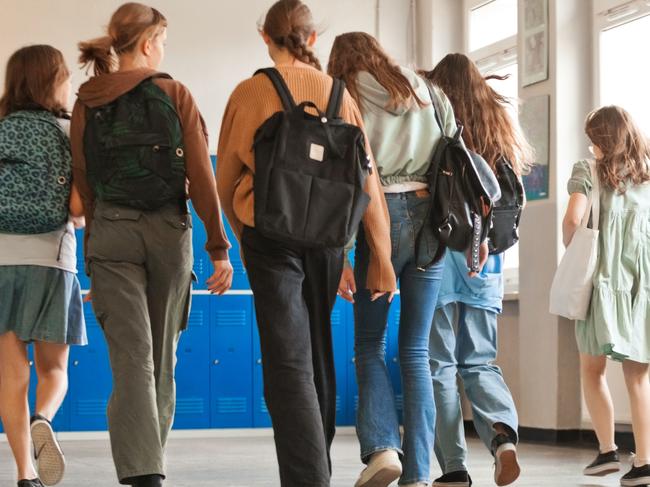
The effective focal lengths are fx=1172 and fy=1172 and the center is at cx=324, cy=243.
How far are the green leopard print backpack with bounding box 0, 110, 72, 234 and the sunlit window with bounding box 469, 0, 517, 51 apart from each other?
4409 mm

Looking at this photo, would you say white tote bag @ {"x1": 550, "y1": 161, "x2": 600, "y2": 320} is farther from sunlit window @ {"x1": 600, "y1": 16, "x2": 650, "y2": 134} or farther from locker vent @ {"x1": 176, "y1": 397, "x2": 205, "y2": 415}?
locker vent @ {"x1": 176, "y1": 397, "x2": 205, "y2": 415}

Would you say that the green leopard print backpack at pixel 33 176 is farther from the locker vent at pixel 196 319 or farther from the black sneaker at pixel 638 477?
the locker vent at pixel 196 319

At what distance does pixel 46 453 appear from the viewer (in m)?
3.35

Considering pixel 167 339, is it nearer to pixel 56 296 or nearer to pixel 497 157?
pixel 56 296

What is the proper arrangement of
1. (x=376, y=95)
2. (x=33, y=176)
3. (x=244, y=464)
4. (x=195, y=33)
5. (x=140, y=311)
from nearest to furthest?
1. (x=140, y=311)
2. (x=376, y=95)
3. (x=33, y=176)
4. (x=244, y=464)
5. (x=195, y=33)

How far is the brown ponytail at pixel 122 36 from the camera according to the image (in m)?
3.17

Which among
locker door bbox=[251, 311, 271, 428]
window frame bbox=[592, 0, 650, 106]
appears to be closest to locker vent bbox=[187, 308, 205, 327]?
locker door bbox=[251, 311, 271, 428]

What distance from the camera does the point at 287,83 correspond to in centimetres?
288

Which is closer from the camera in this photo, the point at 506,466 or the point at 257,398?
the point at 506,466

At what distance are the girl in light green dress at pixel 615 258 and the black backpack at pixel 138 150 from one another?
1.83m

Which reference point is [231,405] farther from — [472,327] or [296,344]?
[296,344]

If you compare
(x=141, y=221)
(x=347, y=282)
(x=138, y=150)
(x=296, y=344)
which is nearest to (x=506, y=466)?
(x=347, y=282)

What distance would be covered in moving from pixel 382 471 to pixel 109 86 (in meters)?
1.23

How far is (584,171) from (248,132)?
1.87 meters
